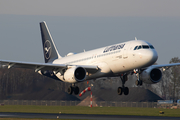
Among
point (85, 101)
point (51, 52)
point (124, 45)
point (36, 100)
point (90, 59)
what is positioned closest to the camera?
point (124, 45)

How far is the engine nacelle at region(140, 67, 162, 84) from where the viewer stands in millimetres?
42438

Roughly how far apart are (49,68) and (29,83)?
85.2 feet

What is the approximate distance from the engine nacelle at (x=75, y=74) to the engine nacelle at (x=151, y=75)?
26.1ft

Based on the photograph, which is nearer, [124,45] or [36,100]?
[124,45]

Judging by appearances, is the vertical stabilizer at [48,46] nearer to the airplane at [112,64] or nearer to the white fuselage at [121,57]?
the airplane at [112,64]

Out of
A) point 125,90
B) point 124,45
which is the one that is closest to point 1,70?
point 125,90

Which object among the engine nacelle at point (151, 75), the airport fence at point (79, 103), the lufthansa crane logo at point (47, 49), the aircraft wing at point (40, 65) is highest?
the lufthansa crane logo at point (47, 49)

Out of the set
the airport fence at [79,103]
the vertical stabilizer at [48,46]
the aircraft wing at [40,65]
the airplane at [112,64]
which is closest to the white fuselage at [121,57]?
the airplane at [112,64]

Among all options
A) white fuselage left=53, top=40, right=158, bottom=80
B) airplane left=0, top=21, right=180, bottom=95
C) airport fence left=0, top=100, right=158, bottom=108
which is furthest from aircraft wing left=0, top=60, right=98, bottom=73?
airport fence left=0, top=100, right=158, bottom=108

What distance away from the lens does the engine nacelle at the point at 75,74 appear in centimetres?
4062

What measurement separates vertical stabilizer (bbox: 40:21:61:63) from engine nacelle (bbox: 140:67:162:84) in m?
18.3

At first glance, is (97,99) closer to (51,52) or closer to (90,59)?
(51,52)

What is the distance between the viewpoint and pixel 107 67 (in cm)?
→ 4016

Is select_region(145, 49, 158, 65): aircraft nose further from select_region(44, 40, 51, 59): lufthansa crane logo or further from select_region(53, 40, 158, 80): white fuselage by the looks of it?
select_region(44, 40, 51, 59): lufthansa crane logo
